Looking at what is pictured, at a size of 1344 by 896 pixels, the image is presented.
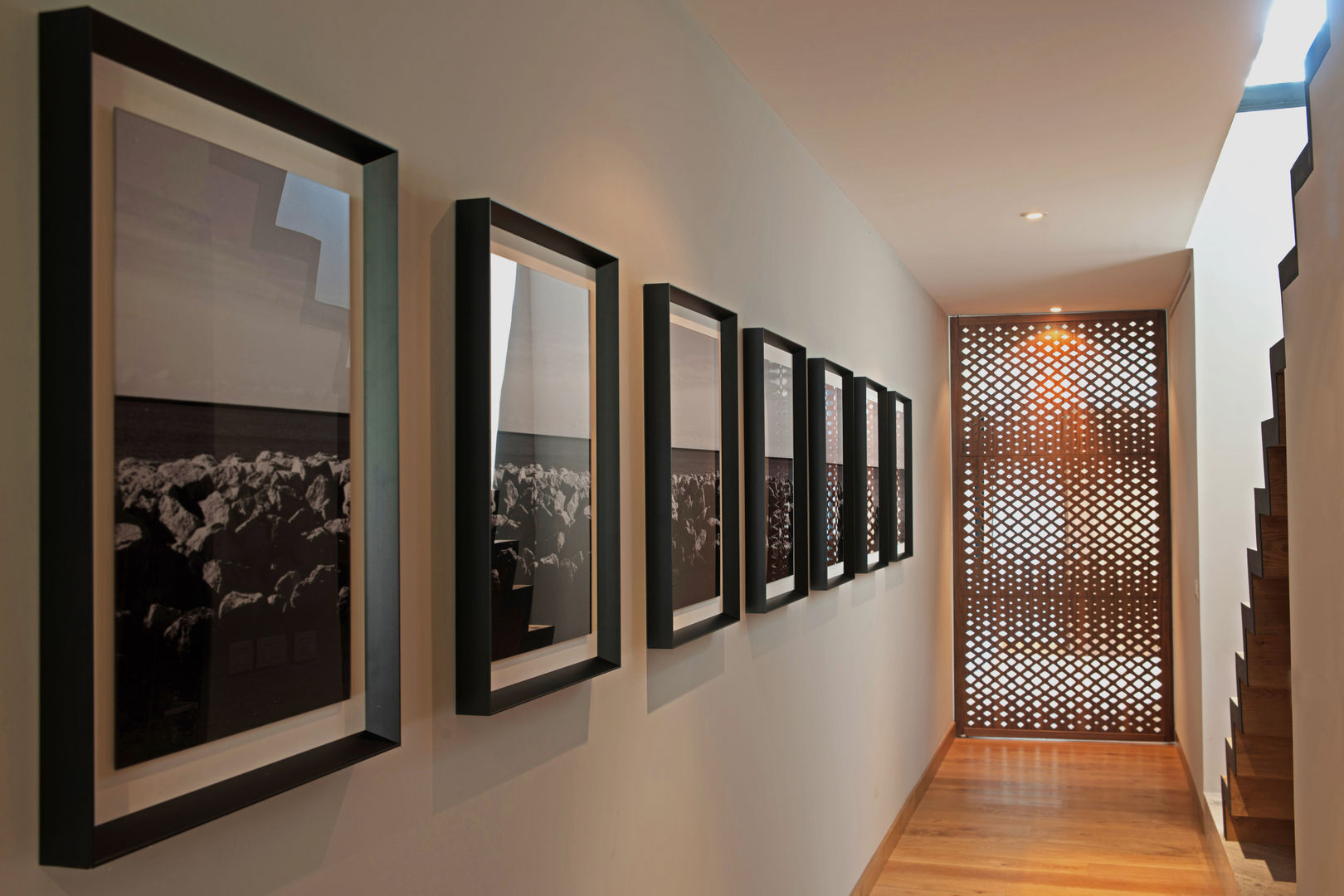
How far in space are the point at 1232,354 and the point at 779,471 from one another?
275 cm

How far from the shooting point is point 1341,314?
172 centimetres

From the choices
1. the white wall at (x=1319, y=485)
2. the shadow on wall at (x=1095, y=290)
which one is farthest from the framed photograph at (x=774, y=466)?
the shadow on wall at (x=1095, y=290)

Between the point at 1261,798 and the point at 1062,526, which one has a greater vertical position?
the point at 1062,526

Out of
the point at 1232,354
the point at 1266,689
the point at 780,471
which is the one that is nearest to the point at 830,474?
the point at 780,471

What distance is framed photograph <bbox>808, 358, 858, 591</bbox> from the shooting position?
3.00m

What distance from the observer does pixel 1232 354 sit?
14.5ft

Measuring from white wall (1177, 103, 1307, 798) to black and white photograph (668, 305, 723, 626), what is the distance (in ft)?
9.30

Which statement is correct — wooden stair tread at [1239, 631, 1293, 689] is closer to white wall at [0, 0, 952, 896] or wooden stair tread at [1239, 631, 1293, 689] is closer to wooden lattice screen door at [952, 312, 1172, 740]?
white wall at [0, 0, 952, 896]

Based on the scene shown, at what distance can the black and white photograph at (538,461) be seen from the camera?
1398 mm

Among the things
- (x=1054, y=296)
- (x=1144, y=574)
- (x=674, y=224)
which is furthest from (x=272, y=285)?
(x=1144, y=574)

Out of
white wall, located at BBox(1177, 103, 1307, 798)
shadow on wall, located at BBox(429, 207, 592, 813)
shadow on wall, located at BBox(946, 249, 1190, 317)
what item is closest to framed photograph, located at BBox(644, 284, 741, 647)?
shadow on wall, located at BBox(429, 207, 592, 813)

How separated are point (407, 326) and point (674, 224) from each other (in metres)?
0.96

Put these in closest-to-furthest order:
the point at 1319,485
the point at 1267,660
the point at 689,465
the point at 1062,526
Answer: the point at 1319,485, the point at 689,465, the point at 1267,660, the point at 1062,526

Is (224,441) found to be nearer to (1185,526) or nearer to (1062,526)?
(1185,526)
